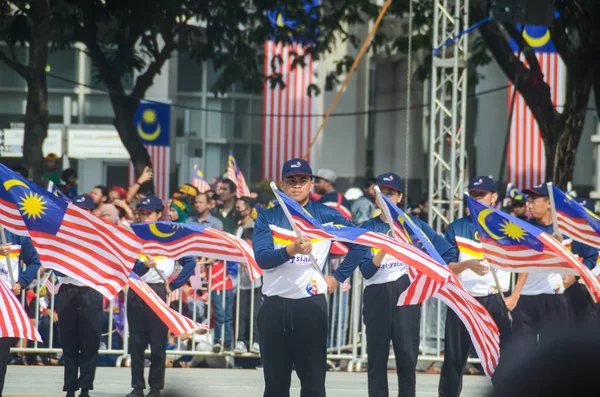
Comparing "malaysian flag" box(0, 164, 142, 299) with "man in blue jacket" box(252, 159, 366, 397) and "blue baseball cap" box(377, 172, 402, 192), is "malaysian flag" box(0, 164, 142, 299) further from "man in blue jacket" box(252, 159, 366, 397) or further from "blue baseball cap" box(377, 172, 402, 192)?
"blue baseball cap" box(377, 172, 402, 192)

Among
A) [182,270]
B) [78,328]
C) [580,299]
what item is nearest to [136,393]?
[78,328]

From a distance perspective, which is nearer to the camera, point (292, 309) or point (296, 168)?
point (292, 309)

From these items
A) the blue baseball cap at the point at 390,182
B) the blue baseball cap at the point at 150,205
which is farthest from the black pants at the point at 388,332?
the blue baseball cap at the point at 150,205

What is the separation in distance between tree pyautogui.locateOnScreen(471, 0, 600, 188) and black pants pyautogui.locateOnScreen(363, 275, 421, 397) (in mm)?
7605

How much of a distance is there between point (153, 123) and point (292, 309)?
1397 centimetres

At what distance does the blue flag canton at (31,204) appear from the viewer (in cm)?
840

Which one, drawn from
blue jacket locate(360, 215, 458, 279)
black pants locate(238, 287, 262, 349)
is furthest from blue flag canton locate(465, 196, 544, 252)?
black pants locate(238, 287, 262, 349)

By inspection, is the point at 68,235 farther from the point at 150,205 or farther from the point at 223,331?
the point at 223,331

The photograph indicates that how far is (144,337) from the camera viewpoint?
9.54 meters

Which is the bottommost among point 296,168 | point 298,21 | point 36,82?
point 296,168

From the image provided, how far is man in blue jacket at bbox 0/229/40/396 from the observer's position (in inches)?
337

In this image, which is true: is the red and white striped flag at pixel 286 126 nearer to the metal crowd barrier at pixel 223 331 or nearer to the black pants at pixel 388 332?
the metal crowd barrier at pixel 223 331

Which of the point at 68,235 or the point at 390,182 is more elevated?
the point at 390,182

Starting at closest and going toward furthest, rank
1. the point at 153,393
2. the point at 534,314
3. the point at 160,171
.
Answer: the point at 534,314 < the point at 153,393 < the point at 160,171
